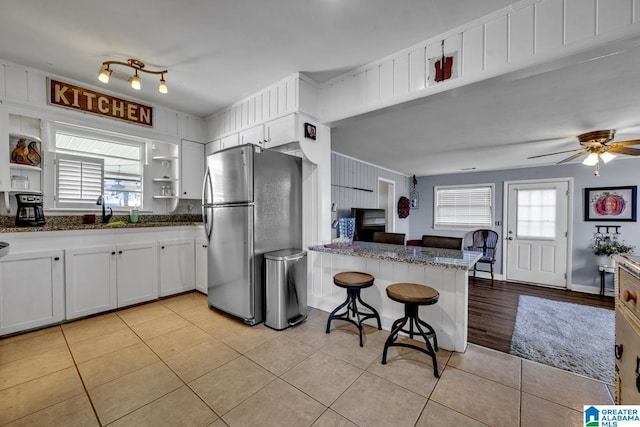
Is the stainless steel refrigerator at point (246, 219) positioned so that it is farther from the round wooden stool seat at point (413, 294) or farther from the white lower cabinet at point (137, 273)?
the round wooden stool seat at point (413, 294)

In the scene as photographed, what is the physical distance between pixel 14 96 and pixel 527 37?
439 centimetres

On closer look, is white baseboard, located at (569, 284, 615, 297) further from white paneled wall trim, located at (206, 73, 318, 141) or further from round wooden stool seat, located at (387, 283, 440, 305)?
white paneled wall trim, located at (206, 73, 318, 141)

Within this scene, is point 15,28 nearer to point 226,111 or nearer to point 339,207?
point 226,111

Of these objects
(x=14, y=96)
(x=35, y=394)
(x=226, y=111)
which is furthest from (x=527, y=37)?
(x=14, y=96)

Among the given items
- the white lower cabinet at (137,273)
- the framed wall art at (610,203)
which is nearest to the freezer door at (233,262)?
the white lower cabinet at (137,273)

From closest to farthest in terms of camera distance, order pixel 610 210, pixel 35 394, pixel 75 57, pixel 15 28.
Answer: pixel 35 394
pixel 15 28
pixel 75 57
pixel 610 210

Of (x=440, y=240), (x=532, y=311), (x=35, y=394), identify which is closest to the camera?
(x=35, y=394)

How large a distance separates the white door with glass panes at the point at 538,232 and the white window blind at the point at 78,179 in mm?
7164

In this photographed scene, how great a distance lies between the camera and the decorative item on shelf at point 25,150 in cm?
255

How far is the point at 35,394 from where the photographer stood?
1.60 meters

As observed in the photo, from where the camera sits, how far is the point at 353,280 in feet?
7.36

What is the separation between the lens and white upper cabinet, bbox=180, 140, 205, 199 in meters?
3.68

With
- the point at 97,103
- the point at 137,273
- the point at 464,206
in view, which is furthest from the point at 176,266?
the point at 464,206

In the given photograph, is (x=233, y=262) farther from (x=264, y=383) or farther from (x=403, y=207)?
(x=403, y=207)
